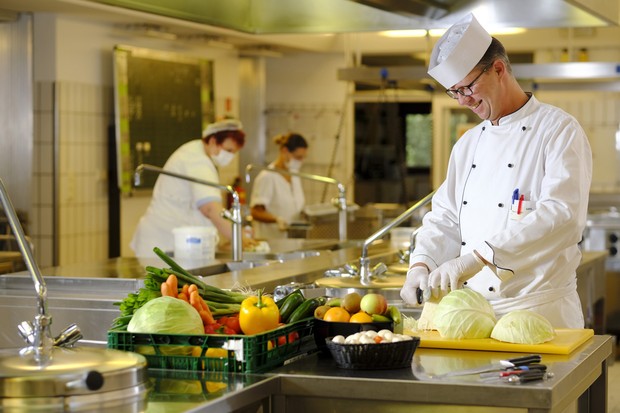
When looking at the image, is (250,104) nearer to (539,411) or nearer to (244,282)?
(244,282)

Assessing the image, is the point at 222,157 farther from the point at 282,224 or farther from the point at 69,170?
the point at 69,170

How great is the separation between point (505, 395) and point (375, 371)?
0.33 metres

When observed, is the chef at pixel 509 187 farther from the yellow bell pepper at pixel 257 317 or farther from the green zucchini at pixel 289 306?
the yellow bell pepper at pixel 257 317

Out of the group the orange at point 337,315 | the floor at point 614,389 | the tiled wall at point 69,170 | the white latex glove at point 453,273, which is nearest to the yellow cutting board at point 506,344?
the white latex glove at point 453,273

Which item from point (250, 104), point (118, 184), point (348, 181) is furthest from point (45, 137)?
point (348, 181)

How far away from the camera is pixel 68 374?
6.99ft

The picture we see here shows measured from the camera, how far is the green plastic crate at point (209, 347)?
2486mm

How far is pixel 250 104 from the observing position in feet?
35.8

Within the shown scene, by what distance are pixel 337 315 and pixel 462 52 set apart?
1.04 m

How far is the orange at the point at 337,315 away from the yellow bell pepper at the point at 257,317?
16cm

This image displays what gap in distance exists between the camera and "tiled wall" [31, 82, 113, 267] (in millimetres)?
8102

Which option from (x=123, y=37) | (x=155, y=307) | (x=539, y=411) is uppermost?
(x=123, y=37)

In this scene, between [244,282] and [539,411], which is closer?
[539,411]

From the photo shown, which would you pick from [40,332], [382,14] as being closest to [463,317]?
[40,332]
